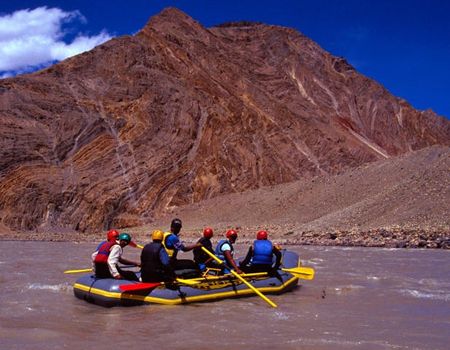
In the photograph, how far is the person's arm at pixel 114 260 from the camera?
1054cm

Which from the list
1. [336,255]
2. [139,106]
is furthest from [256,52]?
[336,255]

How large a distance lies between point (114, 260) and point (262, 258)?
9.82ft

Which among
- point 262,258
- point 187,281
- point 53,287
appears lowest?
point 53,287

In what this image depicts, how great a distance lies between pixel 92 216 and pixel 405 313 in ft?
111

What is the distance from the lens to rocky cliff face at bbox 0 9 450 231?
41.7 m

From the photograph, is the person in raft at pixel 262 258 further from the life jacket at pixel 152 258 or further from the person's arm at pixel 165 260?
the life jacket at pixel 152 258

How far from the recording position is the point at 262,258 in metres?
12.0

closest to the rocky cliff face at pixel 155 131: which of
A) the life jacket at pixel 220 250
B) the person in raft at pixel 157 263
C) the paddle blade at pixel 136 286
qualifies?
the life jacket at pixel 220 250

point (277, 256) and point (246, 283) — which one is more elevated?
point (277, 256)

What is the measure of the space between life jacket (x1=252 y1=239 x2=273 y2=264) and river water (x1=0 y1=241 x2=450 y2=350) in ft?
2.80

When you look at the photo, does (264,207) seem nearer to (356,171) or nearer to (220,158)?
(356,171)

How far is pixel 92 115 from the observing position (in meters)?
45.3

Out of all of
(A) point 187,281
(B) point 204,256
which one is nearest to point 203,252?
(B) point 204,256

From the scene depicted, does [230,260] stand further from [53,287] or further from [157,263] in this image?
[53,287]
